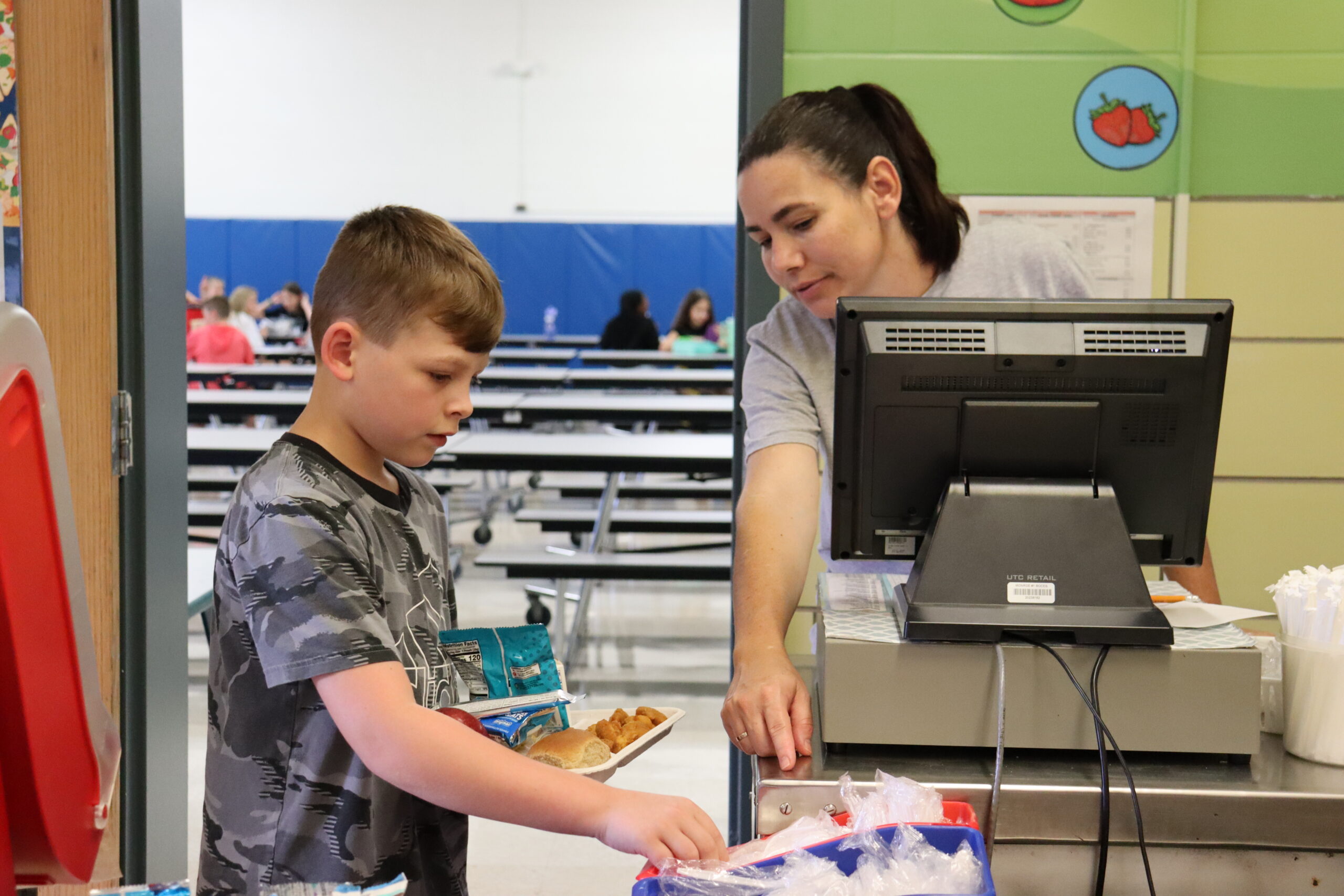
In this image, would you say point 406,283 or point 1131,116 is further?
point 1131,116

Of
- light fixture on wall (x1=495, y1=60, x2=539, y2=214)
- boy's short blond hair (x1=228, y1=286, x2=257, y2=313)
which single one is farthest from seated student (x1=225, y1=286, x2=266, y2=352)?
light fixture on wall (x1=495, y1=60, x2=539, y2=214)

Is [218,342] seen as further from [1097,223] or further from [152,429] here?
[1097,223]

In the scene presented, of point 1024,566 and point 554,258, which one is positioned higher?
point 554,258

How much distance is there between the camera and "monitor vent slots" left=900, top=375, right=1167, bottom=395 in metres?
1.08

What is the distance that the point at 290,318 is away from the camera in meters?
10.8

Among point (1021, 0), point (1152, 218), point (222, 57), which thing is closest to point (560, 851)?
point (1152, 218)

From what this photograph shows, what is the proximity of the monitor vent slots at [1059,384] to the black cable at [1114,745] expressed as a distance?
0.23 metres

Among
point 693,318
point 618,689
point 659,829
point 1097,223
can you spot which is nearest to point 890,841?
point 659,829

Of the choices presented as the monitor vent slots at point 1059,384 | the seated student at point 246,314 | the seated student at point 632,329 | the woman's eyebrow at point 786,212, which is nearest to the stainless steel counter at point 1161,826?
the monitor vent slots at point 1059,384

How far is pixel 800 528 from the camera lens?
1.45 meters

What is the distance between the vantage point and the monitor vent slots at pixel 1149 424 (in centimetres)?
109

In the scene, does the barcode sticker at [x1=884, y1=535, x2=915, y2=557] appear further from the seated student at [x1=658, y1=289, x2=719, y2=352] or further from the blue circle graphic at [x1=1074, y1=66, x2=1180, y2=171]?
the seated student at [x1=658, y1=289, x2=719, y2=352]

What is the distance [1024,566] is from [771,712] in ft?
0.89

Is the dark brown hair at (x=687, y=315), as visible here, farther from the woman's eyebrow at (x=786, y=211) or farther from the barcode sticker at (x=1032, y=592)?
the barcode sticker at (x=1032, y=592)
